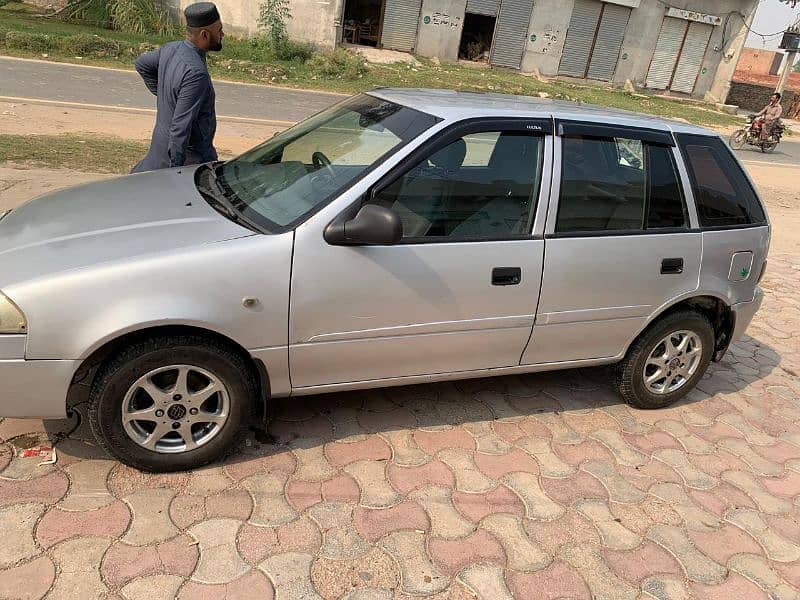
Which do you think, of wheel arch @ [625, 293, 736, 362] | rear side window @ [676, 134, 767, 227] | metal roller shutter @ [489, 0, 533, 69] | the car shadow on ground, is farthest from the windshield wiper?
metal roller shutter @ [489, 0, 533, 69]

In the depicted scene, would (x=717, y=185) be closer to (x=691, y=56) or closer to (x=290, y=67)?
(x=290, y=67)

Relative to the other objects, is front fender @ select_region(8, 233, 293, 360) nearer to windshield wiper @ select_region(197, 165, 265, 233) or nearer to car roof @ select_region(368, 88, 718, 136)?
windshield wiper @ select_region(197, 165, 265, 233)

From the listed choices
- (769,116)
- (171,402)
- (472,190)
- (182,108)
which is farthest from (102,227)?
(769,116)

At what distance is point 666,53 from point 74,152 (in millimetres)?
28516

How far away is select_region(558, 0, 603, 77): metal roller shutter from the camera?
26.7 m

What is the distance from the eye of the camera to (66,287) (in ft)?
8.14

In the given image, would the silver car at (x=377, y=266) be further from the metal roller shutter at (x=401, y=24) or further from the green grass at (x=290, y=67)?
the metal roller shutter at (x=401, y=24)

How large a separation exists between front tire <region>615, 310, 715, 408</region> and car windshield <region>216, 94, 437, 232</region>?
1911 mm

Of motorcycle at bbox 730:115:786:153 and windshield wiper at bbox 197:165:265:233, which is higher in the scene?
windshield wiper at bbox 197:165:265:233

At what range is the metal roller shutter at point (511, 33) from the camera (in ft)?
84.8

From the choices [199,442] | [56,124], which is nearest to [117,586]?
[199,442]

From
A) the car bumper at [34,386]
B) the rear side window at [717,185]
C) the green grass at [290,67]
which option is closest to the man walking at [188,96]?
the car bumper at [34,386]

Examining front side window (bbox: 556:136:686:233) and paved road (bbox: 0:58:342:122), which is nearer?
front side window (bbox: 556:136:686:233)

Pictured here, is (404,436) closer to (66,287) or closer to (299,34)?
(66,287)
